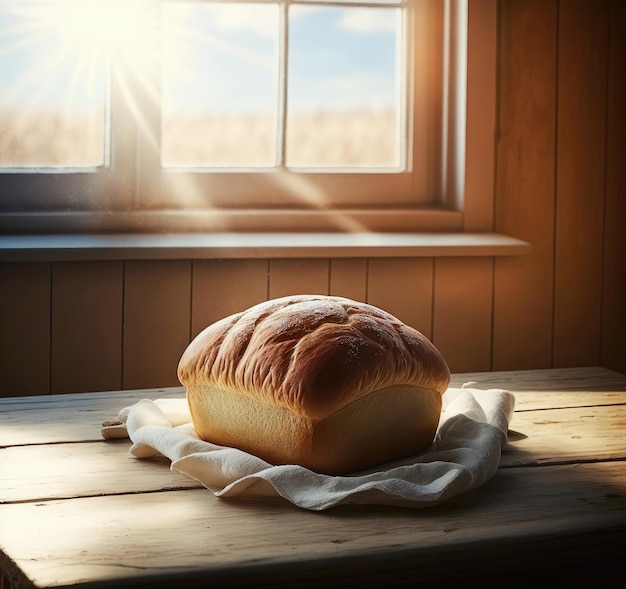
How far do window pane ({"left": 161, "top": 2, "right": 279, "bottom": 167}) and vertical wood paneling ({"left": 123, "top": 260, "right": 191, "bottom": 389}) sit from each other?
301 millimetres

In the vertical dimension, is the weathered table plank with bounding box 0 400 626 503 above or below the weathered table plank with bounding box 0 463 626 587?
above

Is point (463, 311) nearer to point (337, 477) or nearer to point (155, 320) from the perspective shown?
point (155, 320)

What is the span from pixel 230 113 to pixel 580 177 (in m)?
0.81

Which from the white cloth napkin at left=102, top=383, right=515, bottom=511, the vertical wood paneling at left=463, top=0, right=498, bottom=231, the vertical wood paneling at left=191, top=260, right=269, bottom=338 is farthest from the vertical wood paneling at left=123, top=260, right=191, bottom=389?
the white cloth napkin at left=102, top=383, right=515, bottom=511

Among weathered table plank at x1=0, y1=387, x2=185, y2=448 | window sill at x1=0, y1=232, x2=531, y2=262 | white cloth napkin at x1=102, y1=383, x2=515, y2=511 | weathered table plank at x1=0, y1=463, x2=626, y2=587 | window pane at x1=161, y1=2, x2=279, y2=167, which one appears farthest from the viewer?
window pane at x1=161, y1=2, x2=279, y2=167

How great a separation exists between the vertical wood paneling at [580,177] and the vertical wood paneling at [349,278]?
0.48m

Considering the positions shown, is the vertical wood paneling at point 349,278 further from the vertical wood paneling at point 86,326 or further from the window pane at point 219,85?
the vertical wood paneling at point 86,326

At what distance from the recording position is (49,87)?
6.59 ft

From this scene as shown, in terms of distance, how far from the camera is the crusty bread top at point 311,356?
0.96 m

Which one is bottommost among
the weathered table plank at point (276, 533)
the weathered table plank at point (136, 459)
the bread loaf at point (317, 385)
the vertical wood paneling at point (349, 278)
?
the weathered table plank at point (276, 533)

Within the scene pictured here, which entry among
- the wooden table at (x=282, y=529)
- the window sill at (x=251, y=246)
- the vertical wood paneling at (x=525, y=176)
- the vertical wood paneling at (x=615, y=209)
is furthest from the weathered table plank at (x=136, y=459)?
the vertical wood paneling at (x=615, y=209)

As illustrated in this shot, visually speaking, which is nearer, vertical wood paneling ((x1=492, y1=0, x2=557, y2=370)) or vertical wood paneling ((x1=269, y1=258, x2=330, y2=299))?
vertical wood paneling ((x1=269, y1=258, x2=330, y2=299))

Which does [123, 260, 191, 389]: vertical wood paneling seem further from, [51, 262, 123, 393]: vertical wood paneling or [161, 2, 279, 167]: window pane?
[161, 2, 279, 167]: window pane

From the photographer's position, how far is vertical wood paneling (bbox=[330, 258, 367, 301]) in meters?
2.00
